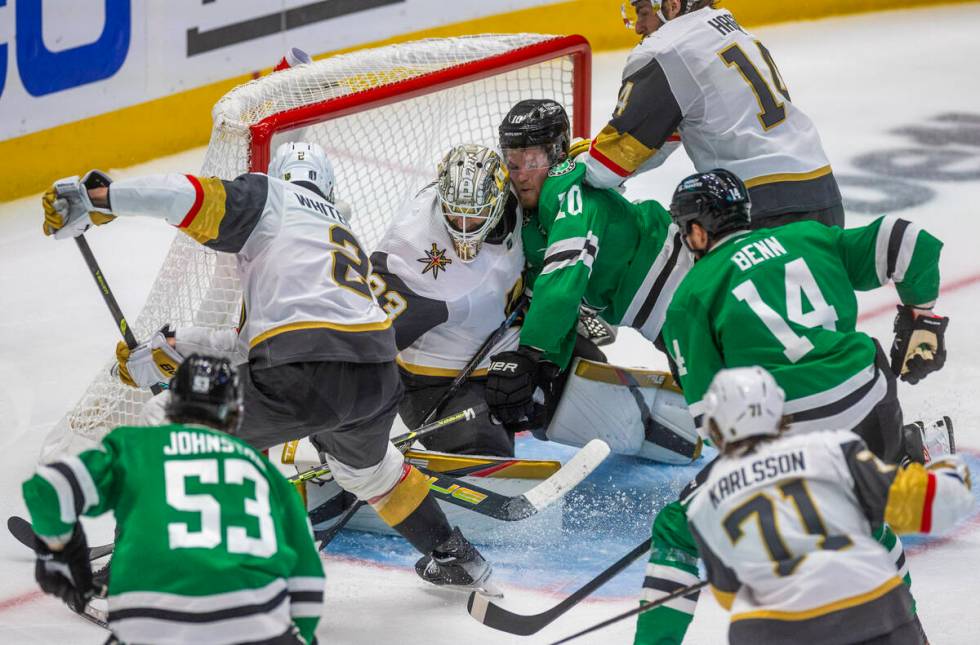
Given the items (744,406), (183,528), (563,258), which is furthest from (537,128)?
(183,528)

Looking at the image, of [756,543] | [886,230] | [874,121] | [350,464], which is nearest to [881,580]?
[756,543]

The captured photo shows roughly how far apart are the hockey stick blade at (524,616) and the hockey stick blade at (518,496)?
401mm

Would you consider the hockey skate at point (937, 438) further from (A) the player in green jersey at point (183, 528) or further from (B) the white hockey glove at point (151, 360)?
(A) the player in green jersey at point (183, 528)

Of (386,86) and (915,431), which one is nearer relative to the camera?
(915,431)

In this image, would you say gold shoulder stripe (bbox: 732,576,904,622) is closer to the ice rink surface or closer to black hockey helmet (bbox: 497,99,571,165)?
the ice rink surface

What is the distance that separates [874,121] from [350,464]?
4216mm

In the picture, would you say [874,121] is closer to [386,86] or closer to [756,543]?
[386,86]

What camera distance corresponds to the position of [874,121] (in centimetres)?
708

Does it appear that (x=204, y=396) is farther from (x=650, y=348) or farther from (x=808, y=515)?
(x=650, y=348)

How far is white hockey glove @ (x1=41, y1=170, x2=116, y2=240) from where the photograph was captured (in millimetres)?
3293

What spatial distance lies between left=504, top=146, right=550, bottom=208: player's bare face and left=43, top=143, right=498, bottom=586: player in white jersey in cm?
75

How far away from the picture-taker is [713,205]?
3.15 metres

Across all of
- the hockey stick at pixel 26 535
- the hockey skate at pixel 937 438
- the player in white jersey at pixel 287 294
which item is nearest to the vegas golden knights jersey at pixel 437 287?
the player in white jersey at pixel 287 294

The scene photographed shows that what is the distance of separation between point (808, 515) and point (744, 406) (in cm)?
20
